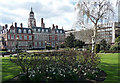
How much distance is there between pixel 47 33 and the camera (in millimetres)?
53844

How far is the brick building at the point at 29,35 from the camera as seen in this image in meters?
43.8

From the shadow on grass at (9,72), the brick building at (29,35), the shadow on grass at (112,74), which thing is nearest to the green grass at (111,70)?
the shadow on grass at (112,74)

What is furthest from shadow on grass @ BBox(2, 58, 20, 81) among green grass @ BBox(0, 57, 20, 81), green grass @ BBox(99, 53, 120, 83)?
green grass @ BBox(99, 53, 120, 83)

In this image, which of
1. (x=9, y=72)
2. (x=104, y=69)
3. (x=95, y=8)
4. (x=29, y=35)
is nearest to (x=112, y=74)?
(x=104, y=69)

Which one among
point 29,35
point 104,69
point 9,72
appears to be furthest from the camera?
point 29,35

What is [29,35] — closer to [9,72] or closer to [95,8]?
[95,8]

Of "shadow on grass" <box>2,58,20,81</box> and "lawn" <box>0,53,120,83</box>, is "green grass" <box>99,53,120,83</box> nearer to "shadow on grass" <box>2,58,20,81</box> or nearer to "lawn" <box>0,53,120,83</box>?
"lawn" <box>0,53,120,83</box>

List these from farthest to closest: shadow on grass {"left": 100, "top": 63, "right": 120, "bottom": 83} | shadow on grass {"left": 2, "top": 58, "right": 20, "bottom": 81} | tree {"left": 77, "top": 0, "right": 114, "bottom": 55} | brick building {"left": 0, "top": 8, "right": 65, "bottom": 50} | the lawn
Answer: brick building {"left": 0, "top": 8, "right": 65, "bottom": 50}, tree {"left": 77, "top": 0, "right": 114, "bottom": 55}, shadow on grass {"left": 2, "top": 58, "right": 20, "bottom": 81}, the lawn, shadow on grass {"left": 100, "top": 63, "right": 120, "bottom": 83}

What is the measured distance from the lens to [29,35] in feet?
163

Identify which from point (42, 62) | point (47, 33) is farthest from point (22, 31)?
point (42, 62)

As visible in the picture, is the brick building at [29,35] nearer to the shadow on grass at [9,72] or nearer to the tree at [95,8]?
the tree at [95,8]

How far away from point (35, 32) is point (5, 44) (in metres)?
12.9

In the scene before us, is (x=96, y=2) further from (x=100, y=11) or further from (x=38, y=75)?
(x=38, y=75)

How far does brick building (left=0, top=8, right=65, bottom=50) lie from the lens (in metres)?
43.8
